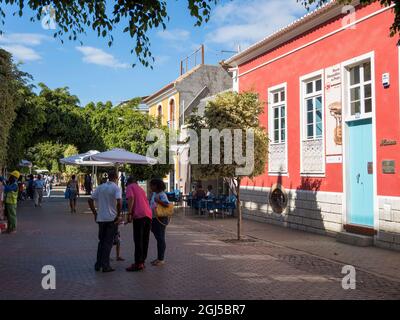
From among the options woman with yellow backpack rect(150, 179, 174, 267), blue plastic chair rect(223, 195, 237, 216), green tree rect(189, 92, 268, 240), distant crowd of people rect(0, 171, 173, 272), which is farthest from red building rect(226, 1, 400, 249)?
distant crowd of people rect(0, 171, 173, 272)

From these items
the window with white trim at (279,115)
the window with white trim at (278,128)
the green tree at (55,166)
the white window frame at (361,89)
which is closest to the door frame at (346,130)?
the white window frame at (361,89)

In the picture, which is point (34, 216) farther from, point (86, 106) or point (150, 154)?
point (86, 106)

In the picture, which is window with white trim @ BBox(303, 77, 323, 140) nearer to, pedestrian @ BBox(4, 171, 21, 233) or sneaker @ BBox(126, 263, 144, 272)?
sneaker @ BBox(126, 263, 144, 272)

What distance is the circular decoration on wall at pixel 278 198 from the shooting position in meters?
15.3

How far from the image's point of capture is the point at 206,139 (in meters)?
12.2

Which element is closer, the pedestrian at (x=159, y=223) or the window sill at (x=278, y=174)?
the pedestrian at (x=159, y=223)

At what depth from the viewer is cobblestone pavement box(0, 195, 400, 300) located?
6773 millimetres

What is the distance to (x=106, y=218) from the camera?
8.33 m

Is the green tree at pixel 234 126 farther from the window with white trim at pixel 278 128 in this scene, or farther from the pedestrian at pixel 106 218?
the pedestrian at pixel 106 218

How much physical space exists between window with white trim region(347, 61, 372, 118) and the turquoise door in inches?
11.5

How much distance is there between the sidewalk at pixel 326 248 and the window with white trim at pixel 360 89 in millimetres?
3271

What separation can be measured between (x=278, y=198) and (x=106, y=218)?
8.54m
